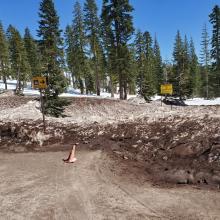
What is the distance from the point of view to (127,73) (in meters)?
39.3

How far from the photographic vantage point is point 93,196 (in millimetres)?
9945

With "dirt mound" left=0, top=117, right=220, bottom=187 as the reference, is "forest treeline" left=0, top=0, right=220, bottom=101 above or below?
above

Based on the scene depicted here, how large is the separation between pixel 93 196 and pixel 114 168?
3.41 m

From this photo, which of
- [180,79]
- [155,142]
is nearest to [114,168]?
[155,142]

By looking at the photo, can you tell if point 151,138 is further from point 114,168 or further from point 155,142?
point 114,168

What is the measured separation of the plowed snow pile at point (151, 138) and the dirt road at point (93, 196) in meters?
1.40

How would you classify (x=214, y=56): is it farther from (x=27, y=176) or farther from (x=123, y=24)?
(x=27, y=176)

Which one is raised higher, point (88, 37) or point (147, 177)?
point (88, 37)

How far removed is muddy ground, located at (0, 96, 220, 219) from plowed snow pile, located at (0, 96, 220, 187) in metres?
0.04

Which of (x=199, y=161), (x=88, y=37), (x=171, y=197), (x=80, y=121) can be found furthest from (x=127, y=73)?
(x=171, y=197)

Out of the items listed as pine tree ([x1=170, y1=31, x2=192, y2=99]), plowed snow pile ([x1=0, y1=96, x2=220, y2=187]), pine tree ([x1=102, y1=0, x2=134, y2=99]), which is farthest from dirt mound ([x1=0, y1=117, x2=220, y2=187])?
pine tree ([x1=170, y1=31, x2=192, y2=99])

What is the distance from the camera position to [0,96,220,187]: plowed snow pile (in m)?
12.0

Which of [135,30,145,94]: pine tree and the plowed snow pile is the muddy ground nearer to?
the plowed snow pile

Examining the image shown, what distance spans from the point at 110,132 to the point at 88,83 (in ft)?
167
